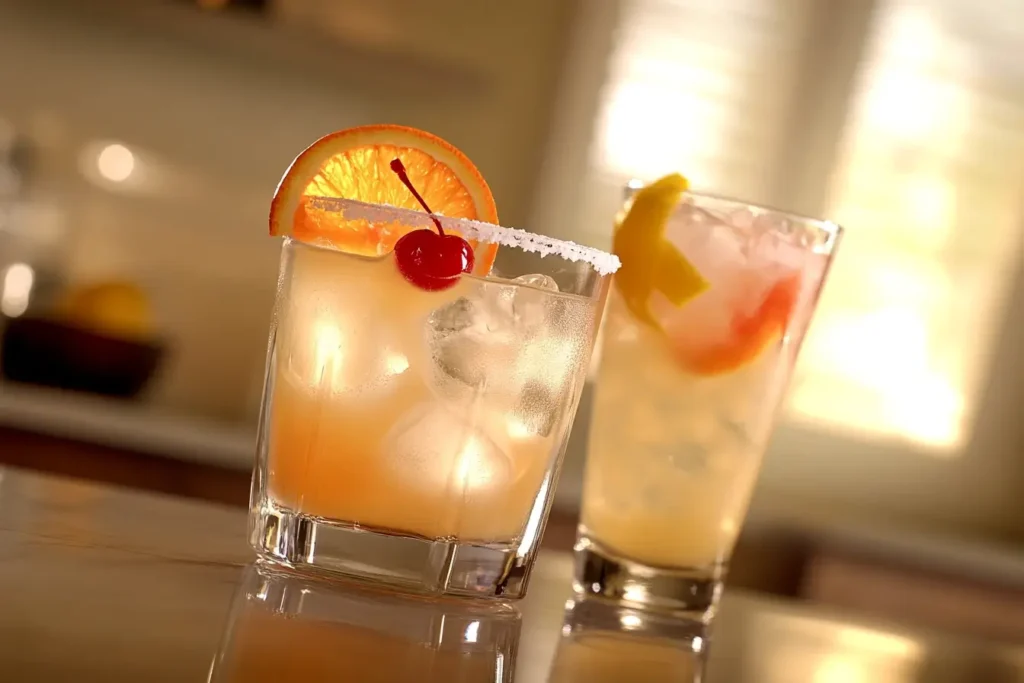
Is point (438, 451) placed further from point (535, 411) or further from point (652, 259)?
point (652, 259)

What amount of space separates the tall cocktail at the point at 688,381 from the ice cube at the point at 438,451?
14 cm

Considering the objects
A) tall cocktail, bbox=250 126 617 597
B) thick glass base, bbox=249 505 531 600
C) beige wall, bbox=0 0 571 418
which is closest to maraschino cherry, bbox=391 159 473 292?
tall cocktail, bbox=250 126 617 597

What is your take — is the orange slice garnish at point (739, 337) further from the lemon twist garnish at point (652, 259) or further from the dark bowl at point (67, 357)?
the dark bowl at point (67, 357)

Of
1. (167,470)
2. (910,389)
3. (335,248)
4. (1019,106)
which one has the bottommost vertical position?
(167,470)

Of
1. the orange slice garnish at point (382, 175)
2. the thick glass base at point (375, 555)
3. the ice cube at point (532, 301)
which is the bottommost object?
the thick glass base at point (375, 555)

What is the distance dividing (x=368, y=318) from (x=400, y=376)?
3 centimetres

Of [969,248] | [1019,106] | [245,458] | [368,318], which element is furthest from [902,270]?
[368,318]

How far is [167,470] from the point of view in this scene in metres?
2.04

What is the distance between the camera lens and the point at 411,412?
60 cm

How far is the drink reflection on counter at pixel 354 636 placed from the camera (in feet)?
1.41

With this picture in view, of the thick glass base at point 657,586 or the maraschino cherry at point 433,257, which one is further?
the thick glass base at point 657,586

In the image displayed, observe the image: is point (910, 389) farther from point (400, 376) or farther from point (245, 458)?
point (400, 376)

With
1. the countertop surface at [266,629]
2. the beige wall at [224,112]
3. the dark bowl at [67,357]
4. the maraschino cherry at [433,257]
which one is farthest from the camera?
the beige wall at [224,112]

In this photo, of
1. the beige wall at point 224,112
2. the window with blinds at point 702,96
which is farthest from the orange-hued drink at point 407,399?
the window with blinds at point 702,96
